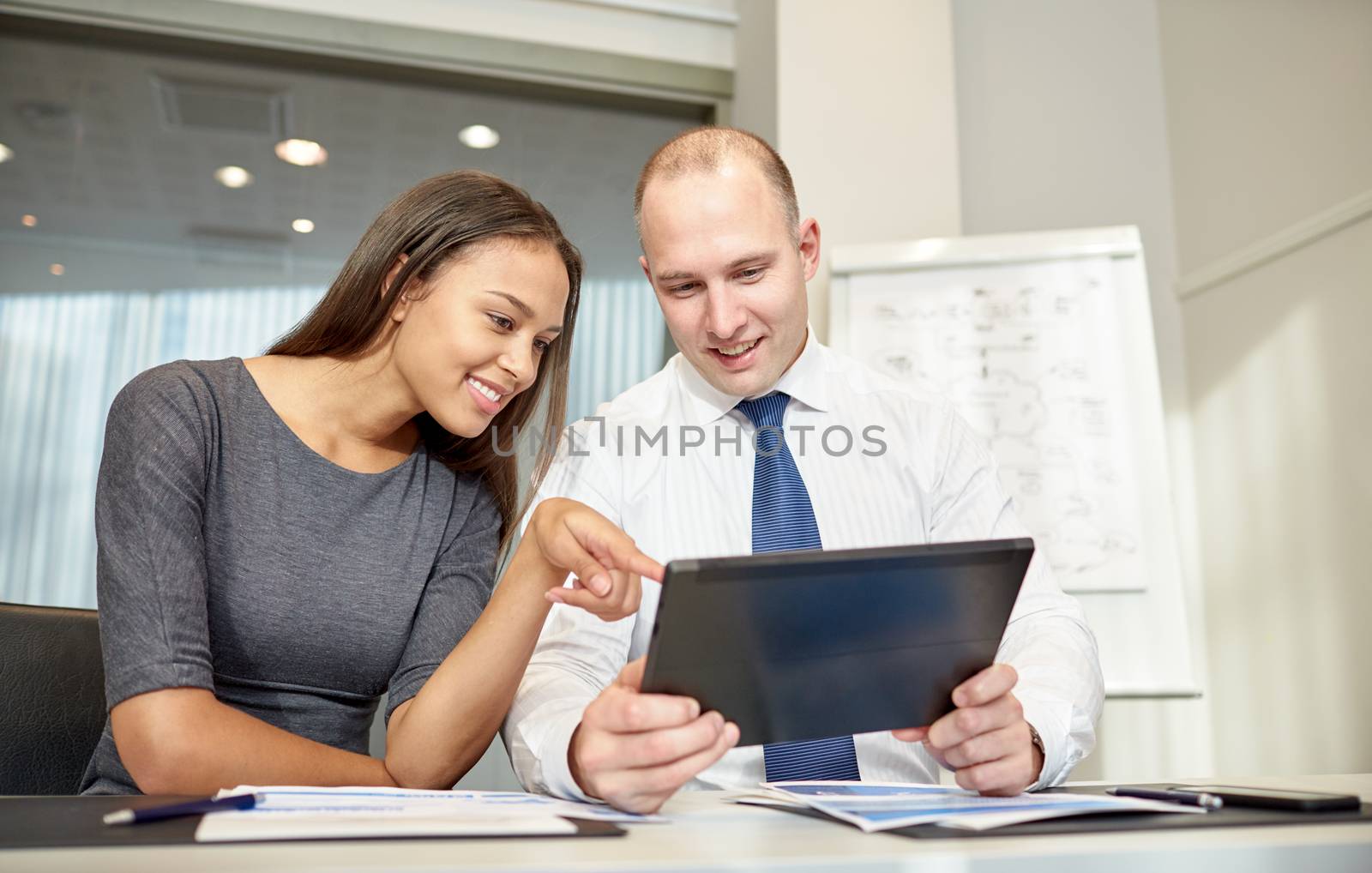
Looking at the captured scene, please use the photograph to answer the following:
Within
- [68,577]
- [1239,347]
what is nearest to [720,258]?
[1239,347]

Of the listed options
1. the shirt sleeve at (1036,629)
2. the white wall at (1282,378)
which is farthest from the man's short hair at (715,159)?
the white wall at (1282,378)

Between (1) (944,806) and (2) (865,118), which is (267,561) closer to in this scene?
(1) (944,806)

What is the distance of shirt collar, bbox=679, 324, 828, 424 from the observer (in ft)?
5.08

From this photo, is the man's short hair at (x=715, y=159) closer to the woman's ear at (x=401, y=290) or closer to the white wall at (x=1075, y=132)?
the woman's ear at (x=401, y=290)

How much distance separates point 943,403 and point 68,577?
7.60 feet

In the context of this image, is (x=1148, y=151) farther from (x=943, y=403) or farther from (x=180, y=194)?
(x=180, y=194)

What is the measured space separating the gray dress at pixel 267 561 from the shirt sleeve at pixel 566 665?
161 millimetres

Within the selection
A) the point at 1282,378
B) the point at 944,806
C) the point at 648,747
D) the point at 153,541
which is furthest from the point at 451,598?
the point at 1282,378

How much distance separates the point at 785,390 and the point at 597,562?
607 millimetres

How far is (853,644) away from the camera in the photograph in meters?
0.80

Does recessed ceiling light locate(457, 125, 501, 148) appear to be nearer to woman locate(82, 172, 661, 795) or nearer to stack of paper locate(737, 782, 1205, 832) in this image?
woman locate(82, 172, 661, 795)

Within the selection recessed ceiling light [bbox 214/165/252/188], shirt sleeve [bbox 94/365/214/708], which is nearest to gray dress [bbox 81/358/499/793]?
shirt sleeve [bbox 94/365/214/708]

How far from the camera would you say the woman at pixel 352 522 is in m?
1.13

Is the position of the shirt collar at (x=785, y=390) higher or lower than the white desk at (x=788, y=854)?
higher
